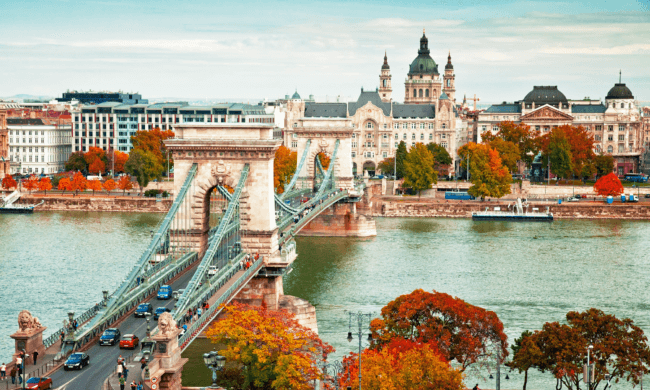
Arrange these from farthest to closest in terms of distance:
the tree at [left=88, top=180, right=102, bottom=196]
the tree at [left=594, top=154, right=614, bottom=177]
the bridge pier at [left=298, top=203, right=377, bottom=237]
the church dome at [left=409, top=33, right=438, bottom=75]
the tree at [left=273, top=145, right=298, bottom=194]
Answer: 1. the church dome at [left=409, top=33, right=438, bottom=75]
2. the tree at [left=594, top=154, right=614, bottom=177]
3. the tree at [left=88, top=180, right=102, bottom=196]
4. the tree at [left=273, top=145, right=298, bottom=194]
5. the bridge pier at [left=298, top=203, right=377, bottom=237]

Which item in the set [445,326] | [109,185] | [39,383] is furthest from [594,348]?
[109,185]

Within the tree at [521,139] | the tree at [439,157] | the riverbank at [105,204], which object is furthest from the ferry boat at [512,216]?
the riverbank at [105,204]

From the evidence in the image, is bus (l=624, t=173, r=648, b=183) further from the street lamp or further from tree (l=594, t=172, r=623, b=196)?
the street lamp

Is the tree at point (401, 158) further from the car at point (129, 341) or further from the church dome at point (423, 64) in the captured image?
the car at point (129, 341)

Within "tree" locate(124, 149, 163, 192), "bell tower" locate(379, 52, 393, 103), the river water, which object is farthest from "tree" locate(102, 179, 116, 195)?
"bell tower" locate(379, 52, 393, 103)

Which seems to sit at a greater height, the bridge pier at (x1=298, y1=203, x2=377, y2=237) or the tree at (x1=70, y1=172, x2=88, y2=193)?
the tree at (x1=70, y1=172, x2=88, y2=193)

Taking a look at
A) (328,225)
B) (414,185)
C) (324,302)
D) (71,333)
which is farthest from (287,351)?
(414,185)
